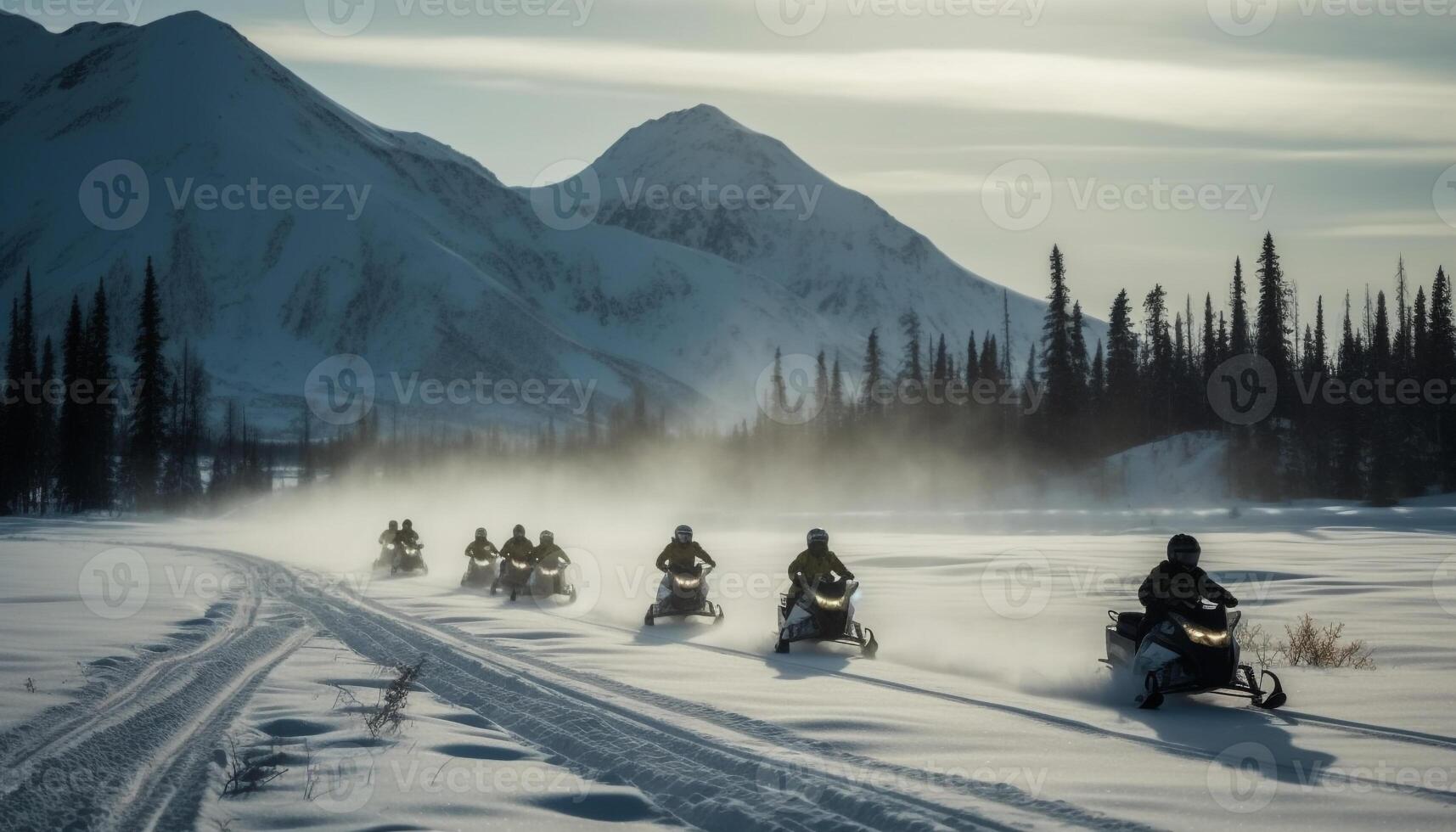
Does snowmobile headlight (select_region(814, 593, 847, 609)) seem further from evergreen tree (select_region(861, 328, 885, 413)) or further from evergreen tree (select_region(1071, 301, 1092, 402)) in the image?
evergreen tree (select_region(861, 328, 885, 413))

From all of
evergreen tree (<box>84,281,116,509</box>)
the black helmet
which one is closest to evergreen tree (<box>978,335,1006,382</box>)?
evergreen tree (<box>84,281,116,509</box>)

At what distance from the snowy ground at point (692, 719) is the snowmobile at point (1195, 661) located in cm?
26

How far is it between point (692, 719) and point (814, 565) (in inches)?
252

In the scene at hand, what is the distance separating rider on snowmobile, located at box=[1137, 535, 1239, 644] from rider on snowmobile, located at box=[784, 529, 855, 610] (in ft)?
17.4

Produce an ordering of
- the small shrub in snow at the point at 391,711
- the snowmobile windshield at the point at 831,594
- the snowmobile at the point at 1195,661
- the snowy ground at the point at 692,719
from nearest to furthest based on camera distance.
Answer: the snowy ground at the point at 692,719, the small shrub in snow at the point at 391,711, the snowmobile at the point at 1195,661, the snowmobile windshield at the point at 831,594

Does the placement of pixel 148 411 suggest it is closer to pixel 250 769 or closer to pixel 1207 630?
pixel 250 769

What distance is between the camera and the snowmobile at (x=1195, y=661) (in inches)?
456

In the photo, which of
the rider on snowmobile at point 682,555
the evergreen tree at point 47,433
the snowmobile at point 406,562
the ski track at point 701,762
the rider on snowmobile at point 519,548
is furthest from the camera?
the evergreen tree at point 47,433

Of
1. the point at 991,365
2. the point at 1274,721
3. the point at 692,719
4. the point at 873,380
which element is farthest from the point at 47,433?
the point at 1274,721

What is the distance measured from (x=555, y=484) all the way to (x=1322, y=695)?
118 metres

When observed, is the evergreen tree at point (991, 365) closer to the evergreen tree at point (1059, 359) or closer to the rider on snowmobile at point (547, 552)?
the evergreen tree at point (1059, 359)

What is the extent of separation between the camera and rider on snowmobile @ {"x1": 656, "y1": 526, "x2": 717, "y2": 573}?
20.8 metres

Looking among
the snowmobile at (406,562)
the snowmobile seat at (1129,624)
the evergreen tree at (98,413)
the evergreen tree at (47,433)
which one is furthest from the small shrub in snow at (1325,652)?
the evergreen tree at (47,433)

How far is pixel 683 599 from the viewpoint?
2055cm
